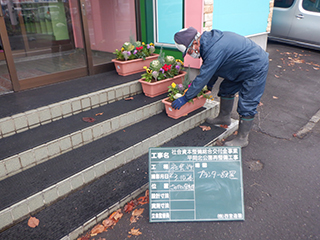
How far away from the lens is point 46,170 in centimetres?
286

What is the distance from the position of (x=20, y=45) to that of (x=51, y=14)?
1.20 metres

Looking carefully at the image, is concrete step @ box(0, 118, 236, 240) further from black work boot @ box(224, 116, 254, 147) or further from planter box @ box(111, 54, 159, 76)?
planter box @ box(111, 54, 159, 76)

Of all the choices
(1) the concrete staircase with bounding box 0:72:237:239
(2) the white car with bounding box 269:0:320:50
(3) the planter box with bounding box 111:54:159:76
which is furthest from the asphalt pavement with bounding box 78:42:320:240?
(2) the white car with bounding box 269:0:320:50

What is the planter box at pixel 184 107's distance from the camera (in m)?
4.02

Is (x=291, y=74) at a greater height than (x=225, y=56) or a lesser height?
lesser

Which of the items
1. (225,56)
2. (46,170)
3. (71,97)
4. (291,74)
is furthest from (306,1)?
(46,170)

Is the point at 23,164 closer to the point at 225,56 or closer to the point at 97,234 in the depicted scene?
the point at 97,234

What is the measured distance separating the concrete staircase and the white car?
5.91m

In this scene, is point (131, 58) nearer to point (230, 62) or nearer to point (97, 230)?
point (230, 62)

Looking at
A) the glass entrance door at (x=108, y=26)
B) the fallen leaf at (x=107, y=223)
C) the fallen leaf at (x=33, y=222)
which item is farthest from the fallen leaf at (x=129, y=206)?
the glass entrance door at (x=108, y=26)

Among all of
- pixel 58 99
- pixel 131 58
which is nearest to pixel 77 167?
pixel 58 99

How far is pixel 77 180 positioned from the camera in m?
2.81

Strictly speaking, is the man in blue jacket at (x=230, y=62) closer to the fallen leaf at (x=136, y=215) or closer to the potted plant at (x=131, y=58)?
the fallen leaf at (x=136, y=215)

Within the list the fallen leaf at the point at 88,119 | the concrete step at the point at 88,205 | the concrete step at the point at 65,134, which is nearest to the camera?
the concrete step at the point at 88,205
